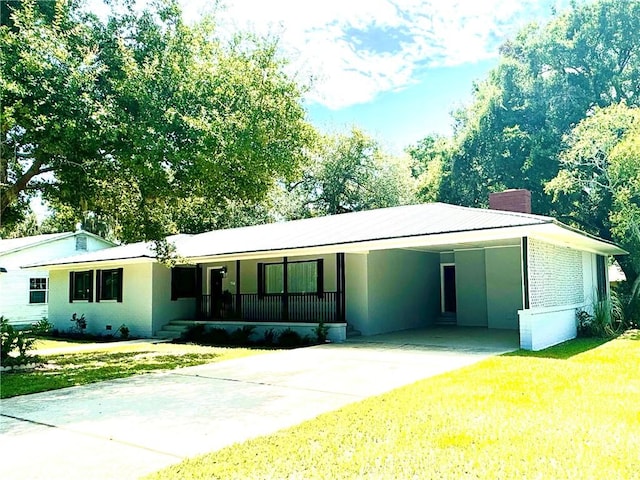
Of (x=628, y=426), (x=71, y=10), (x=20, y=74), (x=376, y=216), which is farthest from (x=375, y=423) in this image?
(x=376, y=216)

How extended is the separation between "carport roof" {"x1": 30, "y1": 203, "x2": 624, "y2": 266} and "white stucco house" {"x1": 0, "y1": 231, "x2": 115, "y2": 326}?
402 centimetres

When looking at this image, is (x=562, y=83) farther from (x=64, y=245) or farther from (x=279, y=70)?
(x=64, y=245)

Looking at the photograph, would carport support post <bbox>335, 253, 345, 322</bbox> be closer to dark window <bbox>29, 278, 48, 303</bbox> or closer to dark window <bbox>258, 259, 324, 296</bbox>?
dark window <bbox>258, 259, 324, 296</bbox>

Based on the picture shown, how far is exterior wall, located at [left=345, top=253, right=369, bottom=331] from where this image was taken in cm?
1572

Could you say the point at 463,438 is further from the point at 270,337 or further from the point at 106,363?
the point at 270,337

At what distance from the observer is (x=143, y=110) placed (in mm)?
9359

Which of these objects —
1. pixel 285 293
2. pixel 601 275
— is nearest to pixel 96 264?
pixel 285 293

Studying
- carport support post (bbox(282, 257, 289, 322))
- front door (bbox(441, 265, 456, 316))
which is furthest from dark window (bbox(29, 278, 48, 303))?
front door (bbox(441, 265, 456, 316))

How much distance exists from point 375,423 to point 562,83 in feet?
86.8

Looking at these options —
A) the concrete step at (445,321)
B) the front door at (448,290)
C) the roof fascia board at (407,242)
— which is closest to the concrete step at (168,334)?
the roof fascia board at (407,242)

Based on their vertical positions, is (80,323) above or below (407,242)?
below

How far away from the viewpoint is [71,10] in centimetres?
1011

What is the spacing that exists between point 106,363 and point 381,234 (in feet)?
24.1

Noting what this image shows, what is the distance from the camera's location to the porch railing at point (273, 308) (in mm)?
16375
